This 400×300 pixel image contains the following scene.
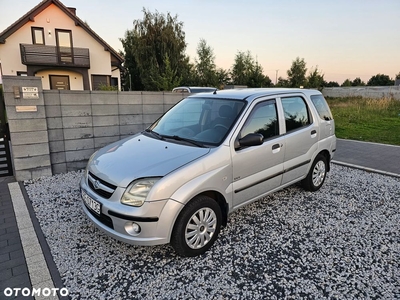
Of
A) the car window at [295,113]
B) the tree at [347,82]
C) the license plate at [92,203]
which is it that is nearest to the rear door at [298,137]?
the car window at [295,113]

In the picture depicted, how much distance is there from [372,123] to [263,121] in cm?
1133

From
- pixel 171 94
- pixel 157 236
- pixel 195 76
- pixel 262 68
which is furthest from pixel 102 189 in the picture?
pixel 262 68

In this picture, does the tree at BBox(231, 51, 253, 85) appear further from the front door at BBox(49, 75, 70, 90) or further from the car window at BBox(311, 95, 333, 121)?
the car window at BBox(311, 95, 333, 121)

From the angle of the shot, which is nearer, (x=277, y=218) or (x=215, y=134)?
(x=215, y=134)

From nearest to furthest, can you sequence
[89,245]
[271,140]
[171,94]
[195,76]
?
[89,245] < [271,140] < [171,94] < [195,76]

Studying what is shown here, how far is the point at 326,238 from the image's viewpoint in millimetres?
3016

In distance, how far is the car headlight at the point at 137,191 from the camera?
7.71ft

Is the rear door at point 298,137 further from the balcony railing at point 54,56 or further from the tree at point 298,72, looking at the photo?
the tree at point 298,72

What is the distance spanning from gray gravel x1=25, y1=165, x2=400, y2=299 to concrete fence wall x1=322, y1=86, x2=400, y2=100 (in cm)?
2186

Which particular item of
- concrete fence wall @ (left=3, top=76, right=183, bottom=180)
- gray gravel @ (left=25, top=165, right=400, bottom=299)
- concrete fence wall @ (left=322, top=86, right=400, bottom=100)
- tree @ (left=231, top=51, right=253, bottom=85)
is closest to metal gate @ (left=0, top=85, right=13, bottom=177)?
concrete fence wall @ (left=3, top=76, right=183, bottom=180)

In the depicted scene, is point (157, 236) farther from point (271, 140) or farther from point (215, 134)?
point (271, 140)

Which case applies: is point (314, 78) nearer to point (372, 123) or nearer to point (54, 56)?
point (372, 123)

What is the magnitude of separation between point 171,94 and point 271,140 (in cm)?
378

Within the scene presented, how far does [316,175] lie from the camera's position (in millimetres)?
4297
